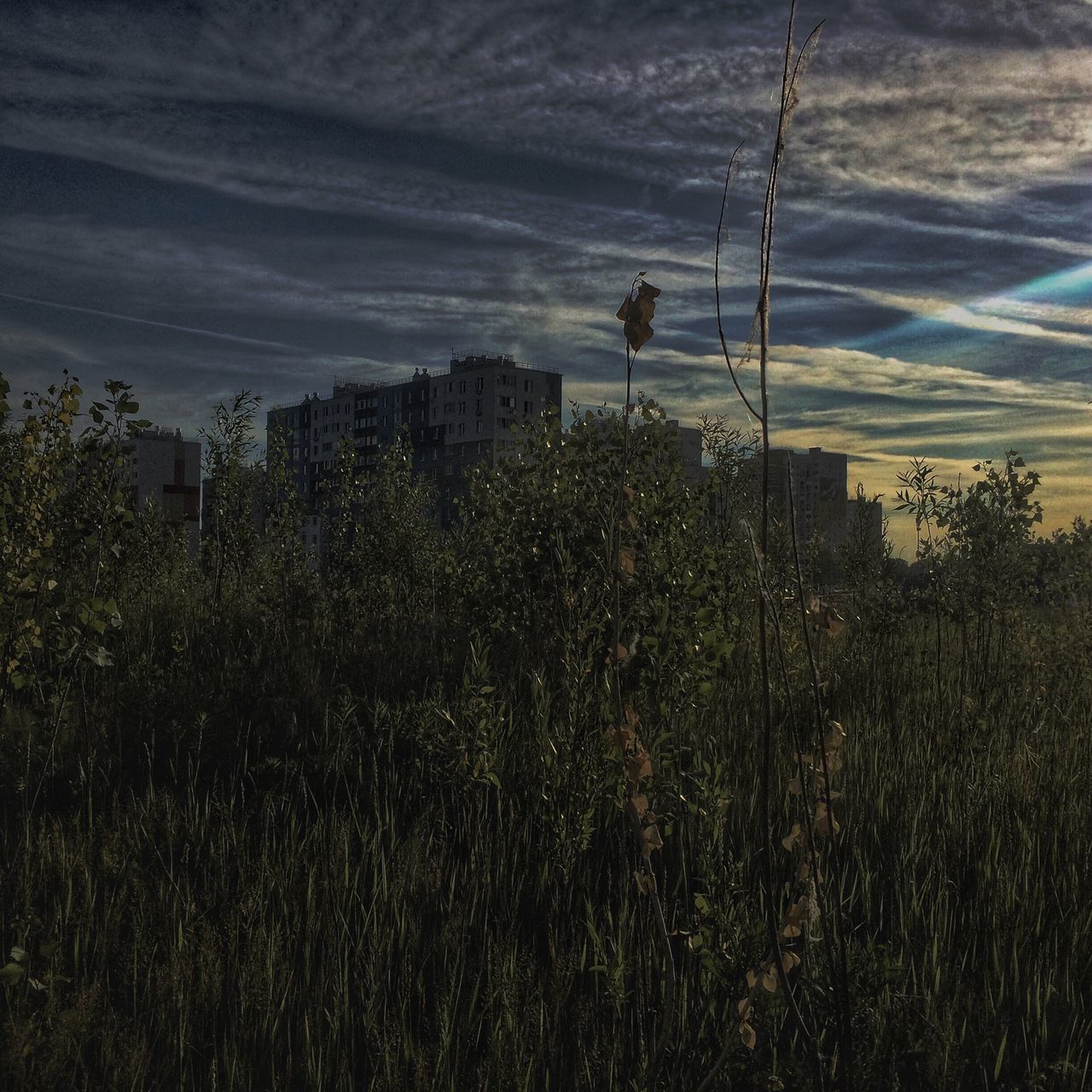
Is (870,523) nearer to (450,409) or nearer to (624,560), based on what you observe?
(624,560)

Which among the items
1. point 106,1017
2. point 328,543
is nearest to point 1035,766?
point 106,1017

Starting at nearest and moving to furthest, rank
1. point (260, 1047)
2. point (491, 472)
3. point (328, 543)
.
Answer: point (260, 1047), point (491, 472), point (328, 543)

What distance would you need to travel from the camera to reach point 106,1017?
283cm

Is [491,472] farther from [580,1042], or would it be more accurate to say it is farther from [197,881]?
[580,1042]

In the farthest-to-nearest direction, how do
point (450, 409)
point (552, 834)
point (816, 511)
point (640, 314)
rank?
1. point (450, 409)
2. point (816, 511)
3. point (552, 834)
4. point (640, 314)

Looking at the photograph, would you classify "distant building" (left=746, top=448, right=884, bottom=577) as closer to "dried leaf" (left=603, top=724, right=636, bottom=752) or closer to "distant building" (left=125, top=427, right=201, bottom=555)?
"dried leaf" (left=603, top=724, right=636, bottom=752)

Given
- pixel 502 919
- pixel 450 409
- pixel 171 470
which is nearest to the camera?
pixel 502 919

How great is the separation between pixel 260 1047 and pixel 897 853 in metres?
2.49

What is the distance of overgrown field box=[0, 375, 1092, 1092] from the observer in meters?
2.57

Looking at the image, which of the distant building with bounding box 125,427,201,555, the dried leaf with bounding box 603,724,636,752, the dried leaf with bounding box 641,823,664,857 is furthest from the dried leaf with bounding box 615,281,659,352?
the distant building with bounding box 125,427,201,555

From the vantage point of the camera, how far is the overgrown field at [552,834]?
101 inches

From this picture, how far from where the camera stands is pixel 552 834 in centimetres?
366

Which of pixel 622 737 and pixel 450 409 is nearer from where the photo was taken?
pixel 622 737

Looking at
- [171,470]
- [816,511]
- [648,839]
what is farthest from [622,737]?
[171,470]
